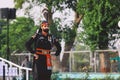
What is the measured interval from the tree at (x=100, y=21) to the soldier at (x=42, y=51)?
16660 mm

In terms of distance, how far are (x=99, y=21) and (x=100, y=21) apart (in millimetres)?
96

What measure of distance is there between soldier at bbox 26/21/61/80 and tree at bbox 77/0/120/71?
1666 centimetres

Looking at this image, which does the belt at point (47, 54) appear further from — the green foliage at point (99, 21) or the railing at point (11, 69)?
the green foliage at point (99, 21)

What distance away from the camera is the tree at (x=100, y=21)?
25.4 metres

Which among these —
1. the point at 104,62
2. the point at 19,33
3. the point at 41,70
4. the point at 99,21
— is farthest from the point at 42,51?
the point at 19,33

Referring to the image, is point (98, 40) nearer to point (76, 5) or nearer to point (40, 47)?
point (76, 5)

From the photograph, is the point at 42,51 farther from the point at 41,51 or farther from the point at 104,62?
the point at 104,62

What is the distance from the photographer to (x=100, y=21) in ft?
83.3

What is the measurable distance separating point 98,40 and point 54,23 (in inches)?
186

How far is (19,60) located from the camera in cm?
2589

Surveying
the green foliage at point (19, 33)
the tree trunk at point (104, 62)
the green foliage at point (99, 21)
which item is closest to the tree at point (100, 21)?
the green foliage at point (99, 21)

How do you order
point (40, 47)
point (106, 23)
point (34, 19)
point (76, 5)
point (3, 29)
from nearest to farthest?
1. point (40, 47)
2. point (106, 23)
3. point (76, 5)
4. point (34, 19)
5. point (3, 29)

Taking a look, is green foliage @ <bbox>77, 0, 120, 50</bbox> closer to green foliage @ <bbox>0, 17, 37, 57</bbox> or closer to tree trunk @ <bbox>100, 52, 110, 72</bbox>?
tree trunk @ <bbox>100, 52, 110, 72</bbox>

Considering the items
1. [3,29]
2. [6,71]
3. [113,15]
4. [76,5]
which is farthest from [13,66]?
[3,29]
